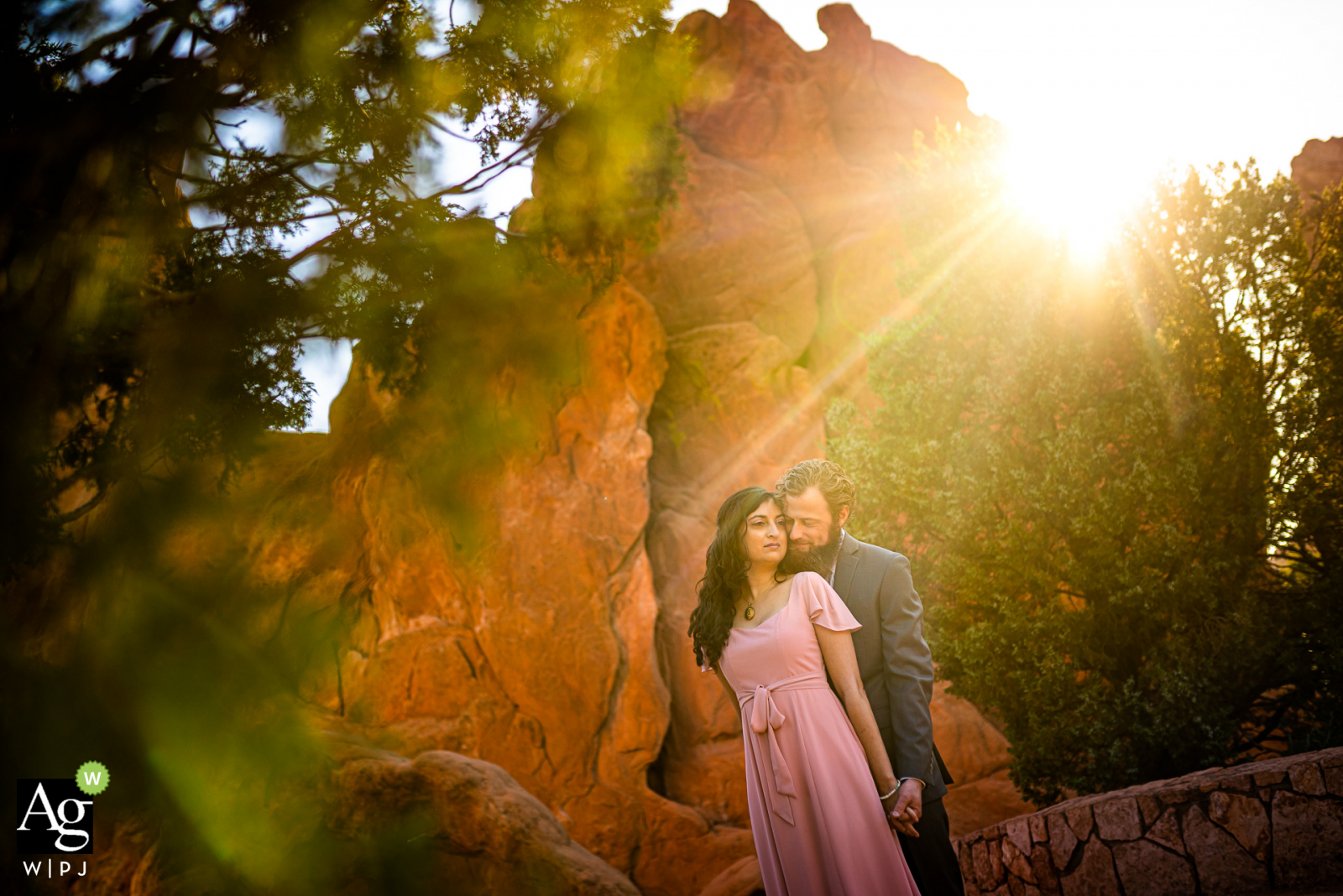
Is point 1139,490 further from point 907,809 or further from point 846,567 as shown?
point 907,809

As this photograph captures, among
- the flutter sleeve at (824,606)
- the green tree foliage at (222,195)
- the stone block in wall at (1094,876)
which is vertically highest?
the green tree foliage at (222,195)

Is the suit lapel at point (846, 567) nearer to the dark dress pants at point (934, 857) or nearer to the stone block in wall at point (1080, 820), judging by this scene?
the dark dress pants at point (934, 857)

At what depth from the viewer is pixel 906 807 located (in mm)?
3281

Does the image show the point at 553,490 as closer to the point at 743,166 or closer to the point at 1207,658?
the point at 1207,658

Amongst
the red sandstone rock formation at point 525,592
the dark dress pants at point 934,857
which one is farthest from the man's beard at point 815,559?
the red sandstone rock formation at point 525,592

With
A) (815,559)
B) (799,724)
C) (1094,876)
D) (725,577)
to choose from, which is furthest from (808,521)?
(1094,876)

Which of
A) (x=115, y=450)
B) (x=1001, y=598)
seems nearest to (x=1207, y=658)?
(x=1001, y=598)

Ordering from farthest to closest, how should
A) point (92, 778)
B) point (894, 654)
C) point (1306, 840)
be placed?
point (92, 778)
point (1306, 840)
point (894, 654)

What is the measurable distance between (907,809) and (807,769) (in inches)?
17.6

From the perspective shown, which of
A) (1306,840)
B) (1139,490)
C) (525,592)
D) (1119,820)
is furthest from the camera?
(525,592)

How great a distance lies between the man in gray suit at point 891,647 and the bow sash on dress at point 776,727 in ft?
1.13

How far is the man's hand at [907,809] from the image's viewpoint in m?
3.27

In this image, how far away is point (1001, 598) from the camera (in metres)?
9.41

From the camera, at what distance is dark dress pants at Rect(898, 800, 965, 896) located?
3.34m
